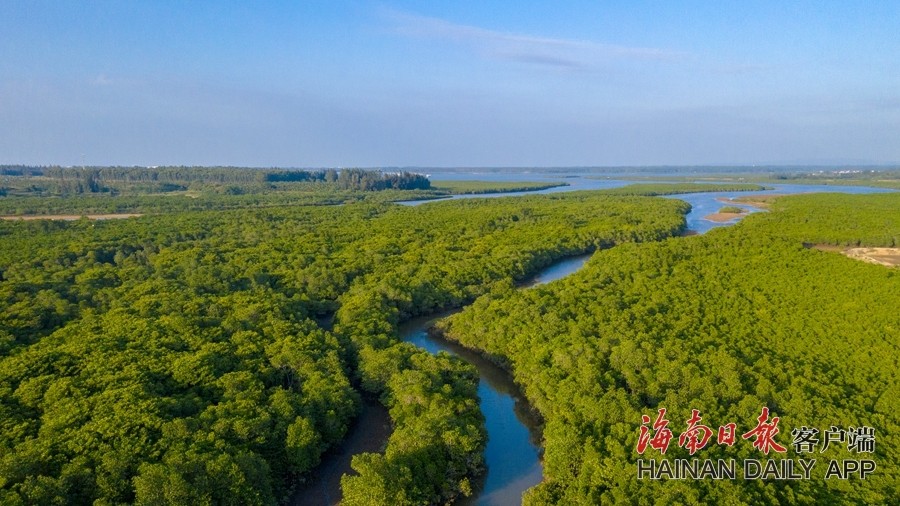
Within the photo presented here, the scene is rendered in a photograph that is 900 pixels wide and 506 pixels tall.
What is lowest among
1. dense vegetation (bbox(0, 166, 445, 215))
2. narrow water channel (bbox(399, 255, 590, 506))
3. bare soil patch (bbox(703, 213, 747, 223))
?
narrow water channel (bbox(399, 255, 590, 506))

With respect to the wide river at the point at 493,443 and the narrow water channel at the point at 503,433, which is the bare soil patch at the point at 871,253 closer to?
the narrow water channel at the point at 503,433

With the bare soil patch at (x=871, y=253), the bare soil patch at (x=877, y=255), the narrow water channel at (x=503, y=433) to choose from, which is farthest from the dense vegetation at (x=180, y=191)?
the bare soil patch at (x=877, y=255)

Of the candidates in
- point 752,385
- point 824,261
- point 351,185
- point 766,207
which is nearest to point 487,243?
point 824,261

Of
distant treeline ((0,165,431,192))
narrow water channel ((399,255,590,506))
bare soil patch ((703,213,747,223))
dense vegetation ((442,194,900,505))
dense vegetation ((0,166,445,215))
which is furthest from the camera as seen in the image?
distant treeline ((0,165,431,192))

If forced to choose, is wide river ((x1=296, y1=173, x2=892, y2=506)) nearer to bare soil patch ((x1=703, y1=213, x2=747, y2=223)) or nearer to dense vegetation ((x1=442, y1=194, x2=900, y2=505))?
dense vegetation ((x1=442, y1=194, x2=900, y2=505))

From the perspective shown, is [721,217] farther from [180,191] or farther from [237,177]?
[237,177]

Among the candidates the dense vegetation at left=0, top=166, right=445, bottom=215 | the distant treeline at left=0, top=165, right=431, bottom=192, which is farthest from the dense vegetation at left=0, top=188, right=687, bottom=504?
the distant treeline at left=0, top=165, right=431, bottom=192
